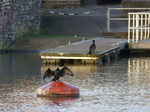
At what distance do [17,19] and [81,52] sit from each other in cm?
640

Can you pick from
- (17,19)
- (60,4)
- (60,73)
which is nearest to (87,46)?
(17,19)

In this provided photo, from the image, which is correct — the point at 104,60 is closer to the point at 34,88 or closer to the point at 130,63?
the point at 130,63

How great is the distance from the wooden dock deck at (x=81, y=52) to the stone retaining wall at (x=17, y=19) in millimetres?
3041

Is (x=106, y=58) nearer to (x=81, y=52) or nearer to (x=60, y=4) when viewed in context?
(x=81, y=52)

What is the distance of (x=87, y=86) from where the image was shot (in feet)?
72.7

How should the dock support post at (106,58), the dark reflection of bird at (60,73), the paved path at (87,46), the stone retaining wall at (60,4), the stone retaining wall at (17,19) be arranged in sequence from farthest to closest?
the stone retaining wall at (60,4)
the stone retaining wall at (17,19)
the dock support post at (106,58)
the paved path at (87,46)
the dark reflection of bird at (60,73)

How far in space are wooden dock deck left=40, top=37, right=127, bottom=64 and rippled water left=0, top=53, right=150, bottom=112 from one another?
454 millimetres

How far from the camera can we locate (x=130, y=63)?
28406 millimetres

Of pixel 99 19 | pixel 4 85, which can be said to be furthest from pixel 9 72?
pixel 99 19

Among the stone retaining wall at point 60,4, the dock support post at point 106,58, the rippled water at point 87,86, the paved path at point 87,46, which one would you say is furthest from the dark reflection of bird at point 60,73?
the stone retaining wall at point 60,4

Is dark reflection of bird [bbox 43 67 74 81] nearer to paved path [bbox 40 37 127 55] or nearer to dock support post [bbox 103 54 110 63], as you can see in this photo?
paved path [bbox 40 37 127 55]

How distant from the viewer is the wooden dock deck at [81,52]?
2758 cm

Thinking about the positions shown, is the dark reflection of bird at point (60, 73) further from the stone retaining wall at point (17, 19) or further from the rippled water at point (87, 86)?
the stone retaining wall at point (17, 19)

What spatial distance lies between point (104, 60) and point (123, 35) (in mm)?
5013
